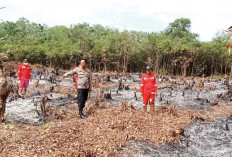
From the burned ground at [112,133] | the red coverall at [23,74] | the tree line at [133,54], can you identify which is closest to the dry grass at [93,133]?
the burned ground at [112,133]

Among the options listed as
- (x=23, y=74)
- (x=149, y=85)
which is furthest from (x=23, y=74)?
(x=149, y=85)

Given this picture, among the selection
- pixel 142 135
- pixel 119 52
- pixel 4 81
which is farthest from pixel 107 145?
pixel 119 52

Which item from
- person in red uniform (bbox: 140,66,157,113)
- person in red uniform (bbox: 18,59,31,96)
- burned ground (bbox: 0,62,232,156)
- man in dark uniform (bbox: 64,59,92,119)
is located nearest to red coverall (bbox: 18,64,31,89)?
person in red uniform (bbox: 18,59,31,96)

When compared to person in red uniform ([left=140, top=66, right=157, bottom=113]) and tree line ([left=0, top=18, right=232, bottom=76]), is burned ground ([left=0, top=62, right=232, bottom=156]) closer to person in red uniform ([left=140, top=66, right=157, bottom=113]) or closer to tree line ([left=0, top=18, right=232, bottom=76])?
person in red uniform ([left=140, top=66, right=157, bottom=113])

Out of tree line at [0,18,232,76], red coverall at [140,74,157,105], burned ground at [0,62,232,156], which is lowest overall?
burned ground at [0,62,232,156]

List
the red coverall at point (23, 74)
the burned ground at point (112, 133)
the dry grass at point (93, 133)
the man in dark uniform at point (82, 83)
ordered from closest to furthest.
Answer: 1. the dry grass at point (93, 133)
2. the burned ground at point (112, 133)
3. the man in dark uniform at point (82, 83)
4. the red coverall at point (23, 74)

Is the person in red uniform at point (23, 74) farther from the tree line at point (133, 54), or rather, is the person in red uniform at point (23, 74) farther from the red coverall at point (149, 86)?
the tree line at point (133, 54)

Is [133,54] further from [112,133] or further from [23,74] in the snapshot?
[112,133]

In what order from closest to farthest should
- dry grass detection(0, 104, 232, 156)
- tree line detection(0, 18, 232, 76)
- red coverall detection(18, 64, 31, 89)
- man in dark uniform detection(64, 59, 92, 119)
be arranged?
dry grass detection(0, 104, 232, 156), man in dark uniform detection(64, 59, 92, 119), red coverall detection(18, 64, 31, 89), tree line detection(0, 18, 232, 76)

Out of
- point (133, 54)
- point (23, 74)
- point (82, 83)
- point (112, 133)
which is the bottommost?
point (112, 133)

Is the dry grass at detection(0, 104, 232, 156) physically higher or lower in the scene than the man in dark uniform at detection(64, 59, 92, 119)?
lower

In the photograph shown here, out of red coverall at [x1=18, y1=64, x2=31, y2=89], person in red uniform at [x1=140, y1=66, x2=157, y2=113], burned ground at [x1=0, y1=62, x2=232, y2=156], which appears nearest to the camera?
burned ground at [x1=0, y1=62, x2=232, y2=156]

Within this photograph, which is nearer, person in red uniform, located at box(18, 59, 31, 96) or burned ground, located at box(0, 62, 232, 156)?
burned ground, located at box(0, 62, 232, 156)

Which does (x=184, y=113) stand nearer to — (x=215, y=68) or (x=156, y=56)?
(x=156, y=56)
